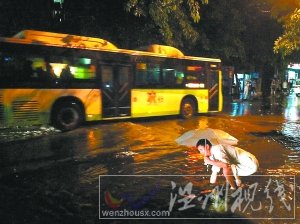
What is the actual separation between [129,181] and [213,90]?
468 inches

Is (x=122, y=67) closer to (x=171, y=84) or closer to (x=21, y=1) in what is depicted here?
(x=171, y=84)

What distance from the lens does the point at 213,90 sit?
59.8 ft

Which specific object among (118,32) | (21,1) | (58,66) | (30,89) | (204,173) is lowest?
(204,173)

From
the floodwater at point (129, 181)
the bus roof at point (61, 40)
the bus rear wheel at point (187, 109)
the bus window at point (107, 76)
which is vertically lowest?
the floodwater at point (129, 181)

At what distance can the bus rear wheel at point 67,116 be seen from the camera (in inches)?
494

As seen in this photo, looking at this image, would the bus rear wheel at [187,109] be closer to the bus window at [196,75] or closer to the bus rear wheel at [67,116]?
the bus window at [196,75]

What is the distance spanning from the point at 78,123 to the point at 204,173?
6583mm

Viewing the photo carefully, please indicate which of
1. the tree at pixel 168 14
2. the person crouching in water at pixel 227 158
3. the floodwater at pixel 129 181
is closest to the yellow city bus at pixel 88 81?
the floodwater at pixel 129 181

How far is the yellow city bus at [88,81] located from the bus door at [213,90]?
0.14 metres

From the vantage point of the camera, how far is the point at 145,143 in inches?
429

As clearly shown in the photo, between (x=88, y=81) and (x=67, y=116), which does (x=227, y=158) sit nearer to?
(x=67, y=116)

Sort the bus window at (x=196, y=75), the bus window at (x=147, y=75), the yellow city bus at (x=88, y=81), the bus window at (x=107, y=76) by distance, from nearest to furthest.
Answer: the yellow city bus at (x=88, y=81)
the bus window at (x=107, y=76)
the bus window at (x=147, y=75)
the bus window at (x=196, y=75)

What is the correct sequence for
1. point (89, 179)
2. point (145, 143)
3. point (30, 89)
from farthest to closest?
1. point (30, 89)
2. point (145, 143)
3. point (89, 179)

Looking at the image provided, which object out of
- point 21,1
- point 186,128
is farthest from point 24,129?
point 21,1
